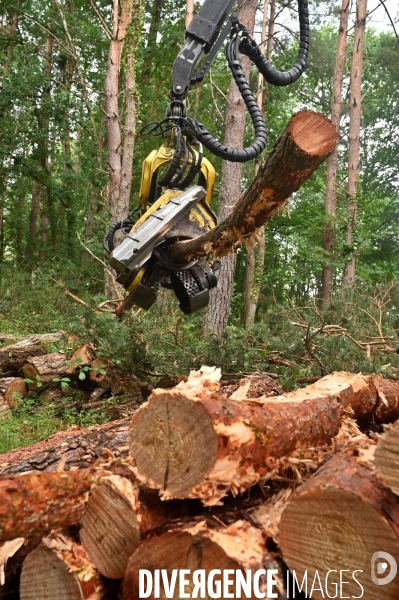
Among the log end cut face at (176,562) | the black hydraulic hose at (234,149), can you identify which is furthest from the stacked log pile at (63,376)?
the log end cut face at (176,562)

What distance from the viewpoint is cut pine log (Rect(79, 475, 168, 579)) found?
6.19 ft

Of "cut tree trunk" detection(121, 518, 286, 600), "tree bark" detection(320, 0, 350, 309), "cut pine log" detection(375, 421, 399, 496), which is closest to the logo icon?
"cut pine log" detection(375, 421, 399, 496)

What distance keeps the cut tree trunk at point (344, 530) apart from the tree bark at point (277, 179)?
1.38 metres

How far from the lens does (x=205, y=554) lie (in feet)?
5.49

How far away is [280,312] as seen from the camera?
20.2ft

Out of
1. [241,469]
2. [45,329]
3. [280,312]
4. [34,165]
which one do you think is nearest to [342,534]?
[241,469]

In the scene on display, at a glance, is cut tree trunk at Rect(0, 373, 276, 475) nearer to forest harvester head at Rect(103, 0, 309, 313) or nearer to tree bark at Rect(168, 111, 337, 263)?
tree bark at Rect(168, 111, 337, 263)

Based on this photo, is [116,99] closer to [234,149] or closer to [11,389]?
[11,389]

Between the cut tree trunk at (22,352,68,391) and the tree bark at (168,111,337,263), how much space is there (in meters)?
2.93

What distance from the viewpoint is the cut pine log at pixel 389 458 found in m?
1.60

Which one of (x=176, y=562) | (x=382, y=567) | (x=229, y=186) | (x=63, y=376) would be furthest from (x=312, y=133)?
(x=229, y=186)

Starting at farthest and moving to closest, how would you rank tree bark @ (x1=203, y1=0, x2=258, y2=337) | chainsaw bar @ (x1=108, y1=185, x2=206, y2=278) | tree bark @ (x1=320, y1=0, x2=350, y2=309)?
tree bark @ (x1=320, y1=0, x2=350, y2=309)
tree bark @ (x1=203, y1=0, x2=258, y2=337)
chainsaw bar @ (x1=108, y1=185, x2=206, y2=278)

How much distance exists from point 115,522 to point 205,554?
0.41m

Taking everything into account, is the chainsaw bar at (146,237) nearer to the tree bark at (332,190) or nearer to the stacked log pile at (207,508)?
the stacked log pile at (207,508)
